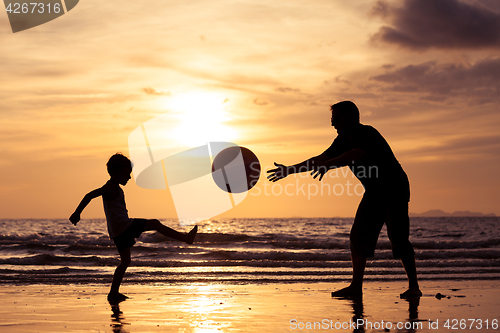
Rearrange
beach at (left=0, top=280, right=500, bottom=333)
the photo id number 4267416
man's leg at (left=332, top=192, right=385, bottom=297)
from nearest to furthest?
1. the photo id number 4267416
2. beach at (left=0, top=280, right=500, bottom=333)
3. man's leg at (left=332, top=192, right=385, bottom=297)

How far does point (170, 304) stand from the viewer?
5367mm

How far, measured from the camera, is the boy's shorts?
18.7ft

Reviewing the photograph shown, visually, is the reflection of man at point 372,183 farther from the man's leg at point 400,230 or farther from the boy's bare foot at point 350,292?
the boy's bare foot at point 350,292

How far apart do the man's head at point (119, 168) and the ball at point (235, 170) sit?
1.20 metres

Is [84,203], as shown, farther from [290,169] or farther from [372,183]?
[372,183]

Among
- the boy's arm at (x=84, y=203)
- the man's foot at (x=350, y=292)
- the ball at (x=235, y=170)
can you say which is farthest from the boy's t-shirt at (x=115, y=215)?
the man's foot at (x=350, y=292)

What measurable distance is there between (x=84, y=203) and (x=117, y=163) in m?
0.70

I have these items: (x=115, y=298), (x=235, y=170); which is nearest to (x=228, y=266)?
(x=235, y=170)

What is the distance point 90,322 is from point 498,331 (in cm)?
347

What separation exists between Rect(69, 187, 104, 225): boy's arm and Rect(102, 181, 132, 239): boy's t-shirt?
0.22 metres

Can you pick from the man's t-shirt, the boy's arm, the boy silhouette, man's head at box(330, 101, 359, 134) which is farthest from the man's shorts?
the boy's arm

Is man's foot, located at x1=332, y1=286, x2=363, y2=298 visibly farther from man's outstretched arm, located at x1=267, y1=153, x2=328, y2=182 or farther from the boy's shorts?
the boy's shorts

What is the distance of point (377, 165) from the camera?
5.20 meters

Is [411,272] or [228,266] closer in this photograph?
[411,272]
